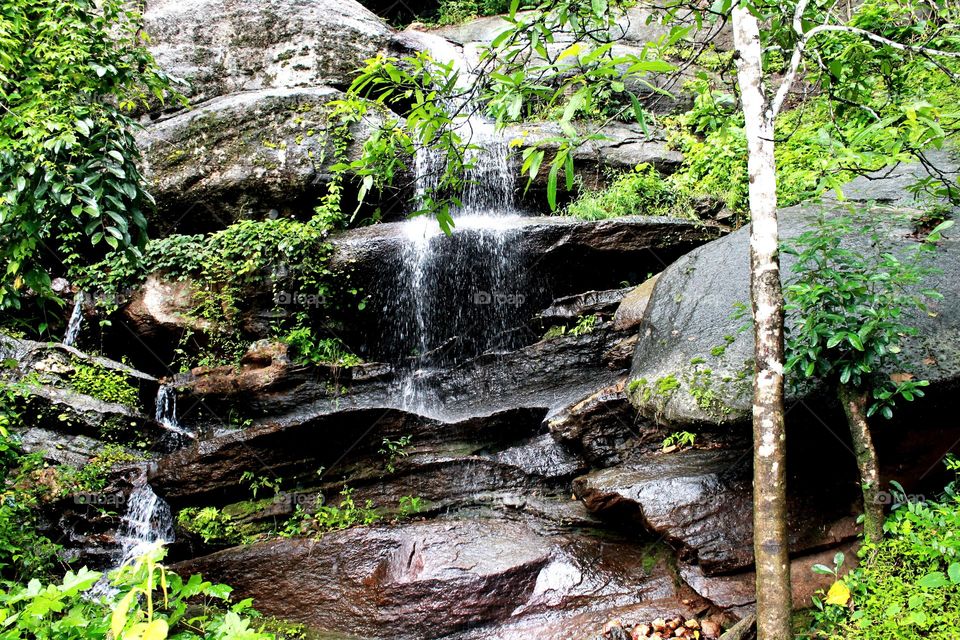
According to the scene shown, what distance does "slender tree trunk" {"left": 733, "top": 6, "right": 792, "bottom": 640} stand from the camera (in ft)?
10.9

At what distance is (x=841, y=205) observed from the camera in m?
5.80

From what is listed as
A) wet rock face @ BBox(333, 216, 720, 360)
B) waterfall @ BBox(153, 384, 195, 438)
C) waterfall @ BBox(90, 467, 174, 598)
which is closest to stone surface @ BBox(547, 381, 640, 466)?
wet rock face @ BBox(333, 216, 720, 360)

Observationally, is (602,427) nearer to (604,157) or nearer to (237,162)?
(604,157)

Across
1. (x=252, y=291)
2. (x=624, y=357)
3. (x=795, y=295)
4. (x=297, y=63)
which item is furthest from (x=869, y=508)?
(x=297, y=63)

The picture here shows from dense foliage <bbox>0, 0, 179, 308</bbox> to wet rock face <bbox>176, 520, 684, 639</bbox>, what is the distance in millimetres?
3431

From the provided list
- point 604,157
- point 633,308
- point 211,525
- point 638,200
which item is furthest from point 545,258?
point 211,525

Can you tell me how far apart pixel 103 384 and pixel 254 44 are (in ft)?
27.0

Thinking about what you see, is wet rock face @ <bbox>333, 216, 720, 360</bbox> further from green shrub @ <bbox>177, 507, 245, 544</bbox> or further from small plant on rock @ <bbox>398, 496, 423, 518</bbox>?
green shrub @ <bbox>177, 507, 245, 544</bbox>

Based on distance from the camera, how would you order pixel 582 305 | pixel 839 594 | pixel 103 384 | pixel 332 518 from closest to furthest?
pixel 839 594
pixel 332 518
pixel 103 384
pixel 582 305

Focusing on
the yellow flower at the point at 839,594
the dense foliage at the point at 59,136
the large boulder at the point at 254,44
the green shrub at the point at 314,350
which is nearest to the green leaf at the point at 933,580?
the yellow flower at the point at 839,594

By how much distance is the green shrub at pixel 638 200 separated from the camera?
10039 mm

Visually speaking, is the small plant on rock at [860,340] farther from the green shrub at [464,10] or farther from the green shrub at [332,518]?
the green shrub at [464,10]

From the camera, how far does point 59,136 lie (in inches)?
157

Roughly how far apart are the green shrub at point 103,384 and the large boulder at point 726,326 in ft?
23.7
